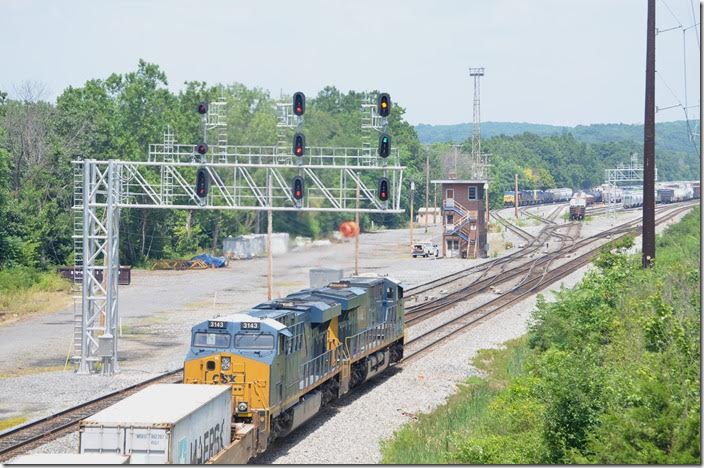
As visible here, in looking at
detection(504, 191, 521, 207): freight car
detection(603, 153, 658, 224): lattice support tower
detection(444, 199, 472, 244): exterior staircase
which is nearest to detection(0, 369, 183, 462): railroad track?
detection(444, 199, 472, 244): exterior staircase

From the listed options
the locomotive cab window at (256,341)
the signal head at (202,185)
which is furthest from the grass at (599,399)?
the signal head at (202,185)

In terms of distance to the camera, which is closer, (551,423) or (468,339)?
(551,423)

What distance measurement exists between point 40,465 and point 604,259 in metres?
33.8

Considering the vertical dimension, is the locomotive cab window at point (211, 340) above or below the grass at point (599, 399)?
above

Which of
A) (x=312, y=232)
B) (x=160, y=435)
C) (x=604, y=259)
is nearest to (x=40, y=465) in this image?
(x=160, y=435)

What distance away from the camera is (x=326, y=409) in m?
31.2

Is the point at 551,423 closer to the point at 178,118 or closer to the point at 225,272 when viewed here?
the point at 225,272

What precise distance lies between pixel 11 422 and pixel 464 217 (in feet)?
201

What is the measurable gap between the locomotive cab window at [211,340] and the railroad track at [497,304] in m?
16.0

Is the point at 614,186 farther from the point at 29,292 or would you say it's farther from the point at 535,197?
the point at 29,292

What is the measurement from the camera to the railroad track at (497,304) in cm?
4400

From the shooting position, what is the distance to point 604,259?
45.4 metres

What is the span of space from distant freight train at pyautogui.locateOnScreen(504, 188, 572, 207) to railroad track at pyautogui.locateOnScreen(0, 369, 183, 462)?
12356cm

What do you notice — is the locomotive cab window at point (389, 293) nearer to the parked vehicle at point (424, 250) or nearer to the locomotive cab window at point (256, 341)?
the locomotive cab window at point (256, 341)
